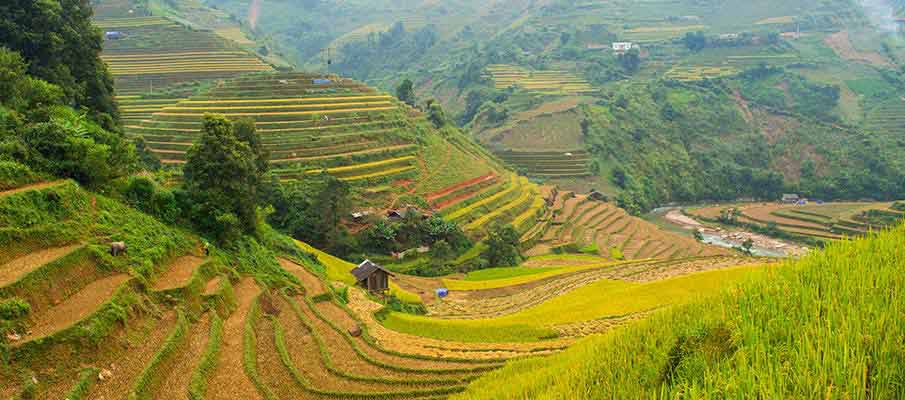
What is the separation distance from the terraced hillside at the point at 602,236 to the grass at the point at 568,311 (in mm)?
15935

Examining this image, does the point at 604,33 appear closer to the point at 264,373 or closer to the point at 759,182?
the point at 759,182

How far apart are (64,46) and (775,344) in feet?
74.9

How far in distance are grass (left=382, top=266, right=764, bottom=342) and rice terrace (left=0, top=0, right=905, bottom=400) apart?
142mm

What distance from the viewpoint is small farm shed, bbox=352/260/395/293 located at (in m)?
22.6

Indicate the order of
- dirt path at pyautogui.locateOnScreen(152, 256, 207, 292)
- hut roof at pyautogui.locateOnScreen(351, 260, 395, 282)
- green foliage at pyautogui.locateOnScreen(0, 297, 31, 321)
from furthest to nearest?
1. hut roof at pyautogui.locateOnScreen(351, 260, 395, 282)
2. dirt path at pyautogui.locateOnScreen(152, 256, 207, 292)
3. green foliage at pyautogui.locateOnScreen(0, 297, 31, 321)

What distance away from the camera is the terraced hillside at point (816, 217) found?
48.3m

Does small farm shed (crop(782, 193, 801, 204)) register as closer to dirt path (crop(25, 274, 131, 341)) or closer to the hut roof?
the hut roof

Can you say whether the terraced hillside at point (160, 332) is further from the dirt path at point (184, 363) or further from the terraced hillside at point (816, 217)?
the terraced hillside at point (816, 217)

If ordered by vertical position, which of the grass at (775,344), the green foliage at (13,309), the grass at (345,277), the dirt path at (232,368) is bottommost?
the grass at (345,277)

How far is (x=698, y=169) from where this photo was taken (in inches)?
2739

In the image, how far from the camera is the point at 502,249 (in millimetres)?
32969

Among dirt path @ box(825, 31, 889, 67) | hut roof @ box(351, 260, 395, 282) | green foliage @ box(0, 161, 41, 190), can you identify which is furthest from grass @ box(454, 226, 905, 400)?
dirt path @ box(825, 31, 889, 67)

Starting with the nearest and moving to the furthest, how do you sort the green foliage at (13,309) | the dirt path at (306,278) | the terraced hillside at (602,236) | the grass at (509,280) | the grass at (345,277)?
1. the green foliage at (13,309)
2. the dirt path at (306,278)
3. the grass at (345,277)
4. the grass at (509,280)
5. the terraced hillside at (602,236)

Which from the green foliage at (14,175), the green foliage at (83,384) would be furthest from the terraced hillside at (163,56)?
the green foliage at (83,384)
